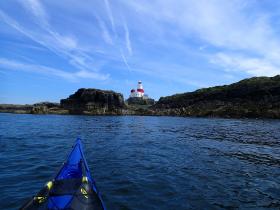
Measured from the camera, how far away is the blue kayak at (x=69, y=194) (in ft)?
26.2

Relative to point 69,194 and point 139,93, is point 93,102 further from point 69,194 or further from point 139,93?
point 69,194

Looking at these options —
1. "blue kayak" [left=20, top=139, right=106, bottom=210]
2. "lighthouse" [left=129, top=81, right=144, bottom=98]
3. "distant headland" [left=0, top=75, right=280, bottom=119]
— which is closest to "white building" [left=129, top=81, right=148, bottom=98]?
"lighthouse" [left=129, top=81, right=144, bottom=98]

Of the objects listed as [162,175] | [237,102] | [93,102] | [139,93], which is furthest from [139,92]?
[162,175]

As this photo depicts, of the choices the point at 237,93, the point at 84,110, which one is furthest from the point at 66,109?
the point at 237,93

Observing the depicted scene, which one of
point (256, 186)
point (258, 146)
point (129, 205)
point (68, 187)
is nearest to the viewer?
point (68, 187)

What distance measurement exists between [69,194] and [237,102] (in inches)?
4019

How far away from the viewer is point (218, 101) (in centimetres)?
11200

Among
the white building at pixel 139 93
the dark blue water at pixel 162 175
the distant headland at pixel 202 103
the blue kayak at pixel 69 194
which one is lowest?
the dark blue water at pixel 162 175

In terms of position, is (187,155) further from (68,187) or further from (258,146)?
(68,187)

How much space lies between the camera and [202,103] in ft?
375

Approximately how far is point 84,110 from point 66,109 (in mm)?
8379

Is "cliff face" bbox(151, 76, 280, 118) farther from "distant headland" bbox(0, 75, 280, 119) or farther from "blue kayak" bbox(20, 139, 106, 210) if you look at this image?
"blue kayak" bbox(20, 139, 106, 210)

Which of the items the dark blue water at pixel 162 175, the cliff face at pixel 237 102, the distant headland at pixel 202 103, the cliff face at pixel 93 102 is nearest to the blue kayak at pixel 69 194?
the dark blue water at pixel 162 175

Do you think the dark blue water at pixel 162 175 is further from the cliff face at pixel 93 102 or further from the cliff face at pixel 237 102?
the cliff face at pixel 93 102
